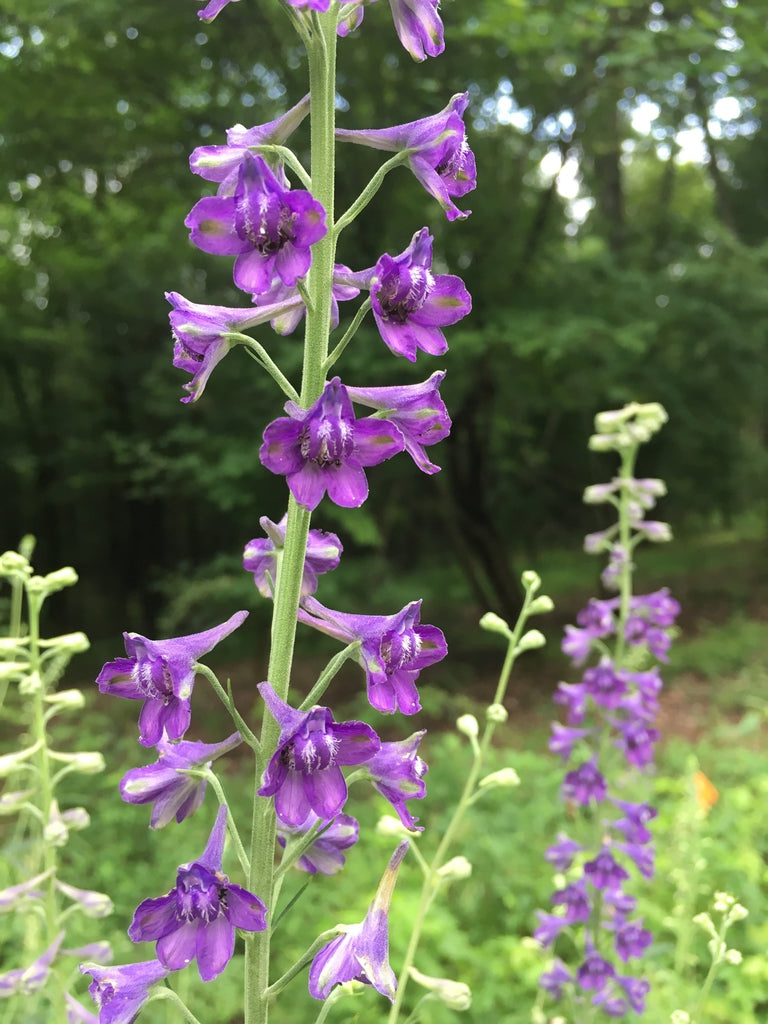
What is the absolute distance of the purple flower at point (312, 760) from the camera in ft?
3.92

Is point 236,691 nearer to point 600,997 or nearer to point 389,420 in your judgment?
point 600,997

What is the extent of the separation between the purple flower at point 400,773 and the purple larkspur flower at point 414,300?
2.19 ft

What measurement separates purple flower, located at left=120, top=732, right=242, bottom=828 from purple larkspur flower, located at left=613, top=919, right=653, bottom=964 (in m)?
2.28

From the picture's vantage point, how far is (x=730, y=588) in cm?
1505

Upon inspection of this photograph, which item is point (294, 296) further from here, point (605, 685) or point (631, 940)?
point (631, 940)

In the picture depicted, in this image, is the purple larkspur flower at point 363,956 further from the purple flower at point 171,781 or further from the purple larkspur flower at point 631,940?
the purple larkspur flower at point 631,940

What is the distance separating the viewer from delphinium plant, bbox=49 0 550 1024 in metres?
1.20

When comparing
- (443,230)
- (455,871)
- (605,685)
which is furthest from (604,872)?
(443,230)

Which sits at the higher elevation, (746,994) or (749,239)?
(749,239)

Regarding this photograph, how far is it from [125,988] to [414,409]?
1072 mm

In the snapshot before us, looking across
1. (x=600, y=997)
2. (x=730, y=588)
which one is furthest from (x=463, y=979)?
(x=730, y=588)

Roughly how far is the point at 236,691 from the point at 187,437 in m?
3.86

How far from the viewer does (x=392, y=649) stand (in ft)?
4.28

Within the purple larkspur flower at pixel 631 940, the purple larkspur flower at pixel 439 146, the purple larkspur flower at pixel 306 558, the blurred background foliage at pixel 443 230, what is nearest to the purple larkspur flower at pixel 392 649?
the purple larkspur flower at pixel 306 558
